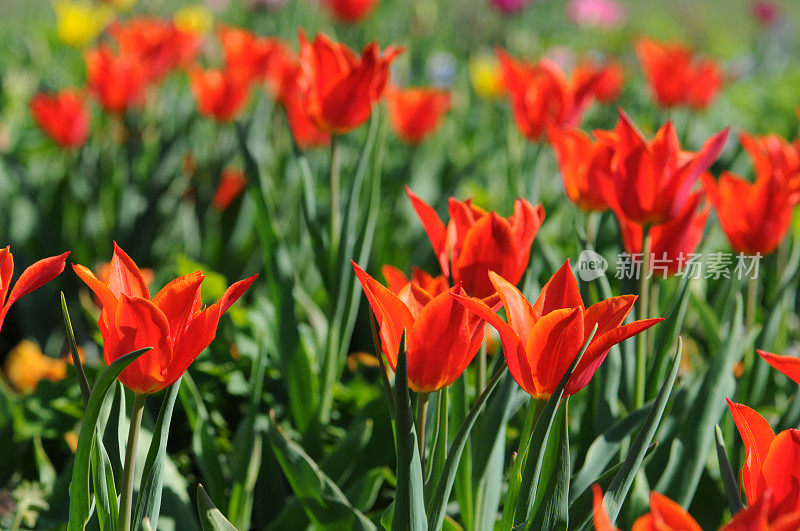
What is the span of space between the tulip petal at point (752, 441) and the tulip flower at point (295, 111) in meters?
1.44

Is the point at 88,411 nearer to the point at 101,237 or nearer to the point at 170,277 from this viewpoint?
the point at 170,277

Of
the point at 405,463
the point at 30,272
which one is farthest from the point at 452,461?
the point at 30,272

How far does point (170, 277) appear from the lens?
4.93ft

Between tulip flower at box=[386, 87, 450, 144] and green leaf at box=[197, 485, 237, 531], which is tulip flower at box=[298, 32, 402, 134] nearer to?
green leaf at box=[197, 485, 237, 531]

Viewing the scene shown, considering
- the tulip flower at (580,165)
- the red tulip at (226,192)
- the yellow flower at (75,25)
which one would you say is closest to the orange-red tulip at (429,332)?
the tulip flower at (580,165)

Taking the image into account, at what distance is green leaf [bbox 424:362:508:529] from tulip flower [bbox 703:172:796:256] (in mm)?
610

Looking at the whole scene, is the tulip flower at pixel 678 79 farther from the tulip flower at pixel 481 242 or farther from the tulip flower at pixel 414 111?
the tulip flower at pixel 481 242

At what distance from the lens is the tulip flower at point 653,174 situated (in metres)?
0.98

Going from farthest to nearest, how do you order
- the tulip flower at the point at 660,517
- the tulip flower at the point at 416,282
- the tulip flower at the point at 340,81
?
1. the tulip flower at the point at 340,81
2. the tulip flower at the point at 416,282
3. the tulip flower at the point at 660,517

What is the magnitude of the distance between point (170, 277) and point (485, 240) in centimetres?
85

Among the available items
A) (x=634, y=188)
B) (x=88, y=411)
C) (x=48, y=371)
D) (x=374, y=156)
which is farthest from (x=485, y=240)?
(x=48, y=371)

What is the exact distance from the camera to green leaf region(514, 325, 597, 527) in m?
0.64

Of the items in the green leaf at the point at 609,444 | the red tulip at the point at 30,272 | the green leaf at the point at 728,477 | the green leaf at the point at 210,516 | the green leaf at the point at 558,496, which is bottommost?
the green leaf at the point at 609,444

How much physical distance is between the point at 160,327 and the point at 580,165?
759mm
